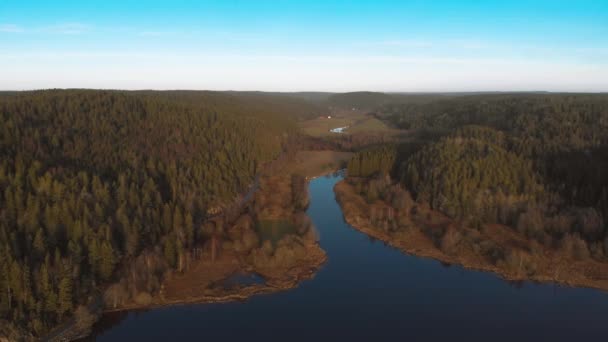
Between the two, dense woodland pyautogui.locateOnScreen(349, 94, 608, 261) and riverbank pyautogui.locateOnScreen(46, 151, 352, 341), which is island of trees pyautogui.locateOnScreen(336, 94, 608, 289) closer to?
Result: dense woodland pyautogui.locateOnScreen(349, 94, 608, 261)

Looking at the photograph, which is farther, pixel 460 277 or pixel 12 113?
pixel 12 113

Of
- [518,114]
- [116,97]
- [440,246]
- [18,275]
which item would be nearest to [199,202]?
[18,275]

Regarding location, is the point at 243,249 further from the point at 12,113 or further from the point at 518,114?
the point at 518,114

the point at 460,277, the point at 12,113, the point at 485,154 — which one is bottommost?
the point at 460,277

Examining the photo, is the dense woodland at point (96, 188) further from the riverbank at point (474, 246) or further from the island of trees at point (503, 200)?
the island of trees at point (503, 200)

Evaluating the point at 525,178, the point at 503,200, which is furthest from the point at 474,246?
the point at 525,178

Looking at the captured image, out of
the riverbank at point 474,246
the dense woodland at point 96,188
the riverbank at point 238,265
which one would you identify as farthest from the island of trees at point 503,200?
the dense woodland at point 96,188
